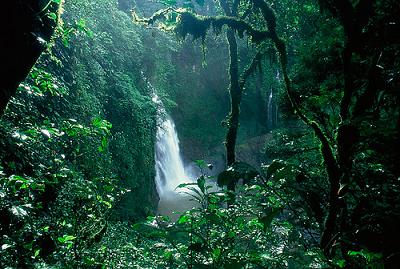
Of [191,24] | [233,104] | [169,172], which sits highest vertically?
[169,172]

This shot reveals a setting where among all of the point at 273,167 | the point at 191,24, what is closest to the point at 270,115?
the point at 191,24

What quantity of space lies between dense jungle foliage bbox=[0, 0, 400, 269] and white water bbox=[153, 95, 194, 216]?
18.3 ft

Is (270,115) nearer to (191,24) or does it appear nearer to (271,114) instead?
(271,114)

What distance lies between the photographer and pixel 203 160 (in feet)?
8.10

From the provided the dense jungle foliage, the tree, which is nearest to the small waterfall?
the dense jungle foliage

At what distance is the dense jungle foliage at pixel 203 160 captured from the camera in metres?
1.88

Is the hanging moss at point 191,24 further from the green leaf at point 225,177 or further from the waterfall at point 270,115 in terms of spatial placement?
the waterfall at point 270,115

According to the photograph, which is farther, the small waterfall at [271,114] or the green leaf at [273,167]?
the small waterfall at [271,114]

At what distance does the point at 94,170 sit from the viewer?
25.2ft

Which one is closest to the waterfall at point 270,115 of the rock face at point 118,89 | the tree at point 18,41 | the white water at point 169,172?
the white water at point 169,172

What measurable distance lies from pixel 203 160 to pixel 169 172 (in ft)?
64.5

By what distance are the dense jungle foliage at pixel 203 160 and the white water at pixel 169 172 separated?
5568 mm

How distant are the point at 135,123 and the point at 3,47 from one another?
9389 mm

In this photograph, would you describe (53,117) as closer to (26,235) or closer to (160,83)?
(26,235)
